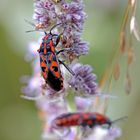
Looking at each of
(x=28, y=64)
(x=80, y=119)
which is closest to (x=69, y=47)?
(x=80, y=119)

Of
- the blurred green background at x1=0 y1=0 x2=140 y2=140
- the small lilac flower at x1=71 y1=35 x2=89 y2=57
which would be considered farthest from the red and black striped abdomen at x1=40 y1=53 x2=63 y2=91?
the blurred green background at x1=0 y1=0 x2=140 y2=140

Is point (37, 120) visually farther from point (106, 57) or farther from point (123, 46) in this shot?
point (123, 46)

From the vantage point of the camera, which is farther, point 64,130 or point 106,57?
point 106,57

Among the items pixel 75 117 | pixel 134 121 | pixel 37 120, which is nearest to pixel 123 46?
pixel 75 117

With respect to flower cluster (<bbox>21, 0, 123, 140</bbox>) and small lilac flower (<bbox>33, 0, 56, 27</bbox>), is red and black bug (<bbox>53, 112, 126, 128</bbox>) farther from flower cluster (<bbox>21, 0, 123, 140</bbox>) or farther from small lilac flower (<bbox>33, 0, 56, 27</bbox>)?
small lilac flower (<bbox>33, 0, 56, 27</bbox>)

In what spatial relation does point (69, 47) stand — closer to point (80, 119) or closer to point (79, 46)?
point (79, 46)

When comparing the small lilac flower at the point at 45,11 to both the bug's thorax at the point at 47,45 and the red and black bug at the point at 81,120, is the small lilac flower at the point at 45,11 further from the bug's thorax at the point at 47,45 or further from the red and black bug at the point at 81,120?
the red and black bug at the point at 81,120
